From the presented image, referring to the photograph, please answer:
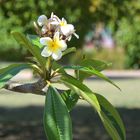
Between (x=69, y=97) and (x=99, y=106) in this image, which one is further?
(x=69, y=97)

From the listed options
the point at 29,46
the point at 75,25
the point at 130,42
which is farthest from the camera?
the point at 130,42

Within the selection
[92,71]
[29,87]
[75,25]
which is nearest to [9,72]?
[29,87]

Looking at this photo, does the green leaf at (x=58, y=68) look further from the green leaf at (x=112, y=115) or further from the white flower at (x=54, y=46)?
the green leaf at (x=112, y=115)

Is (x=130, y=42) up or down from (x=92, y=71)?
down

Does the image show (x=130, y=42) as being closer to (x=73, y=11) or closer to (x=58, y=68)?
(x=73, y=11)

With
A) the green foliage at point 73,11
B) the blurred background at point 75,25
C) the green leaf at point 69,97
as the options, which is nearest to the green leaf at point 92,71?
the green leaf at point 69,97

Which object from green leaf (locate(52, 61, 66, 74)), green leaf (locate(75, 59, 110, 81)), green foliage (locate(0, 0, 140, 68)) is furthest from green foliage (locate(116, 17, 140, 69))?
green leaf (locate(52, 61, 66, 74))

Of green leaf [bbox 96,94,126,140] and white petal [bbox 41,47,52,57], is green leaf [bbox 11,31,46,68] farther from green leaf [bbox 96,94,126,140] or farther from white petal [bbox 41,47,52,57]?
green leaf [bbox 96,94,126,140]
